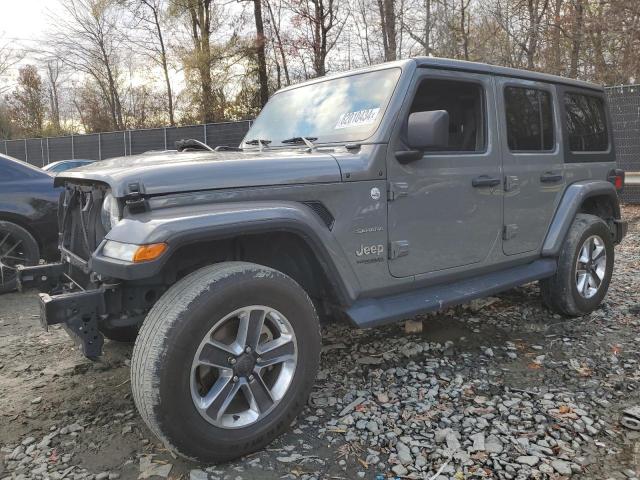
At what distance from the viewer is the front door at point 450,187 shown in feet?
9.90

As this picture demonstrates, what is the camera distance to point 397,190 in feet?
9.73

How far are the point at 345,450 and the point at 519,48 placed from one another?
→ 19770mm

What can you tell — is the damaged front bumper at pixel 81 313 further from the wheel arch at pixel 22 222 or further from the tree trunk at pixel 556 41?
the tree trunk at pixel 556 41

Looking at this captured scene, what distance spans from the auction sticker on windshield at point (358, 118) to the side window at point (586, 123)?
6.97 feet

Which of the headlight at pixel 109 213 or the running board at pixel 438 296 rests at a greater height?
the headlight at pixel 109 213

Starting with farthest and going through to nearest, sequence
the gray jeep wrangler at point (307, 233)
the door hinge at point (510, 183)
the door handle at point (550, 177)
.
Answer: the door handle at point (550, 177) → the door hinge at point (510, 183) → the gray jeep wrangler at point (307, 233)

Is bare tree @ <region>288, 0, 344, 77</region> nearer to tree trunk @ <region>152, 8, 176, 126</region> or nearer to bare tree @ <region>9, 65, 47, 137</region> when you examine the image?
tree trunk @ <region>152, 8, 176, 126</region>

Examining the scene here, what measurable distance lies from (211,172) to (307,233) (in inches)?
22.1

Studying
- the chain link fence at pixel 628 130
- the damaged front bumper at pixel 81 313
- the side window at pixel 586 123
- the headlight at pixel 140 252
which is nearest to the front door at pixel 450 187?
the side window at pixel 586 123

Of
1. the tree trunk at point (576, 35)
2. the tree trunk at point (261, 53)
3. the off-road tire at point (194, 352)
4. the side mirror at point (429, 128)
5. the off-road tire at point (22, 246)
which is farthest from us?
the tree trunk at point (261, 53)

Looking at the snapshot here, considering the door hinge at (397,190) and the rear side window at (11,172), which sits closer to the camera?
the door hinge at (397,190)

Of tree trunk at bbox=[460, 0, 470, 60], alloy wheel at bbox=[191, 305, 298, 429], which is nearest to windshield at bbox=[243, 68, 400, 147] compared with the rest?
alloy wheel at bbox=[191, 305, 298, 429]

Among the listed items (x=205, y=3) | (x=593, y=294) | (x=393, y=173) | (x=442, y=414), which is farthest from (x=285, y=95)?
(x=205, y=3)

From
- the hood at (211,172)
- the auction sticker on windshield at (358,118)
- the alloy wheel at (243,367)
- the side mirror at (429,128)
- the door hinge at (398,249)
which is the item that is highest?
the auction sticker on windshield at (358,118)
